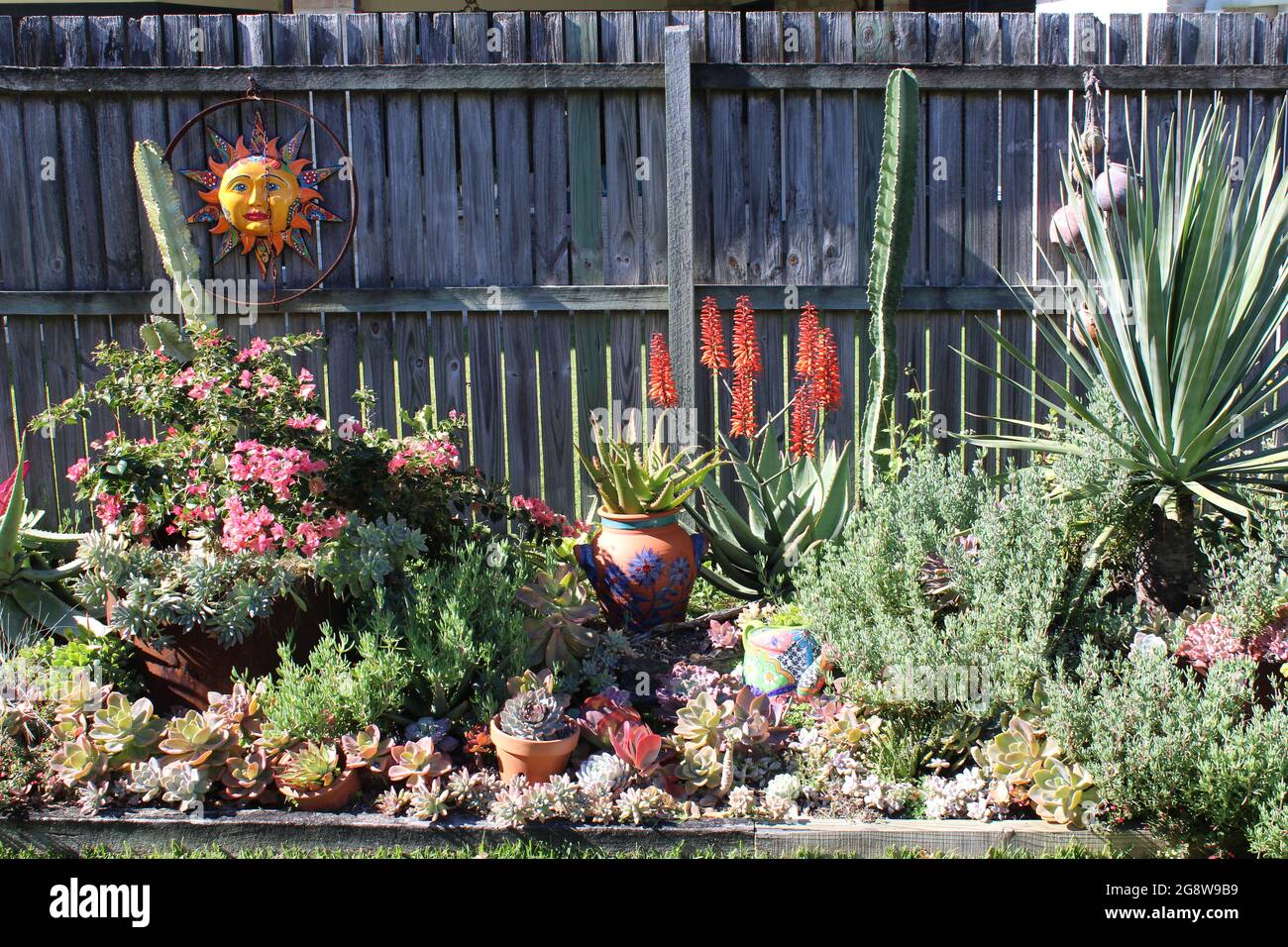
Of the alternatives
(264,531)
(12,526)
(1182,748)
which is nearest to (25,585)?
(12,526)

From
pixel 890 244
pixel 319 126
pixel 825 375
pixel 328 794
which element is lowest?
pixel 328 794

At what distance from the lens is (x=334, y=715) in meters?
3.12

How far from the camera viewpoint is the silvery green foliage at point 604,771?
3031 millimetres

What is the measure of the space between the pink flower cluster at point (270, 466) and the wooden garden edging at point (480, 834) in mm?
1026

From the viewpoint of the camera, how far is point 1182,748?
8.77ft

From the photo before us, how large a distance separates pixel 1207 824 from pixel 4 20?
Result: 570 cm

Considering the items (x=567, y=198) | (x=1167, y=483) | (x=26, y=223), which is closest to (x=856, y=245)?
(x=567, y=198)

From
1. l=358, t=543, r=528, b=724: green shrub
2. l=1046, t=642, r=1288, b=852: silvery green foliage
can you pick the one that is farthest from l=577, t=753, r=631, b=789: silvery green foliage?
→ l=1046, t=642, r=1288, b=852: silvery green foliage

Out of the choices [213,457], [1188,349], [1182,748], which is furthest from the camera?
[213,457]

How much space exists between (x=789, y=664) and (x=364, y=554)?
4.80 feet

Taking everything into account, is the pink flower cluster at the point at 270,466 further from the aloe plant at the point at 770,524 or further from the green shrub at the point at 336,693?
the aloe plant at the point at 770,524

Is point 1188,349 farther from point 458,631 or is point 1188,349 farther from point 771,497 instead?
point 458,631

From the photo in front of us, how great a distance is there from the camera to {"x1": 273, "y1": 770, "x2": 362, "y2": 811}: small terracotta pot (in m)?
3.00
